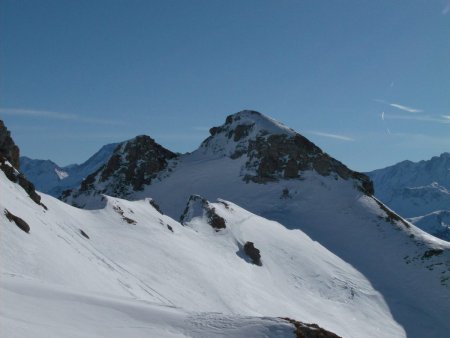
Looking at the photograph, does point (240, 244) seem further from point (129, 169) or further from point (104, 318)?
point (129, 169)

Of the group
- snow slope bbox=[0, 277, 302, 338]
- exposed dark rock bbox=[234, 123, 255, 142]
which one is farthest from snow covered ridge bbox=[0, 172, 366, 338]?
exposed dark rock bbox=[234, 123, 255, 142]

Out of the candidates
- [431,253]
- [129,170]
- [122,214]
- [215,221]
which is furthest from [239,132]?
[122,214]

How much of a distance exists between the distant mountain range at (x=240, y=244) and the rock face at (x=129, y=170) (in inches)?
12.4

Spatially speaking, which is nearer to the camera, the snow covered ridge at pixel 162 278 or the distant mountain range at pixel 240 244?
the snow covered ridge at pixel 162 278

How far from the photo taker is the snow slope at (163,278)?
13.1m

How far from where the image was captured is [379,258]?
5753 cm

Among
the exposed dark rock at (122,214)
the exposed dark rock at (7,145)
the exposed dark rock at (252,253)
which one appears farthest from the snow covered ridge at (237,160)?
the exposed dark rock at (122,214)

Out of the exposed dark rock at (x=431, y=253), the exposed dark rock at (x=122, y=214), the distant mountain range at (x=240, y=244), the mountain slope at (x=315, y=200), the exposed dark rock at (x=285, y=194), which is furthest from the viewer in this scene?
the exposed dark rock at (x=285, y=194)

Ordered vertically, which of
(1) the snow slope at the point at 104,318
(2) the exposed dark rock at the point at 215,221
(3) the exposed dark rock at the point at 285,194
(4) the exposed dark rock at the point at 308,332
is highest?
(3) the exposed dark rock at the point at 285,194

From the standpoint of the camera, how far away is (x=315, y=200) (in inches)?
2778

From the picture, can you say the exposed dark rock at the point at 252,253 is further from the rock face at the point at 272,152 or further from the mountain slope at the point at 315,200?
the rock face at the point at 272,152

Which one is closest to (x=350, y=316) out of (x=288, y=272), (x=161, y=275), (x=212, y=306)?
(x=288, y=272)

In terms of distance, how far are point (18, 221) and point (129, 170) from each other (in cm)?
7009

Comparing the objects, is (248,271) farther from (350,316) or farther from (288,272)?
(350,316)
